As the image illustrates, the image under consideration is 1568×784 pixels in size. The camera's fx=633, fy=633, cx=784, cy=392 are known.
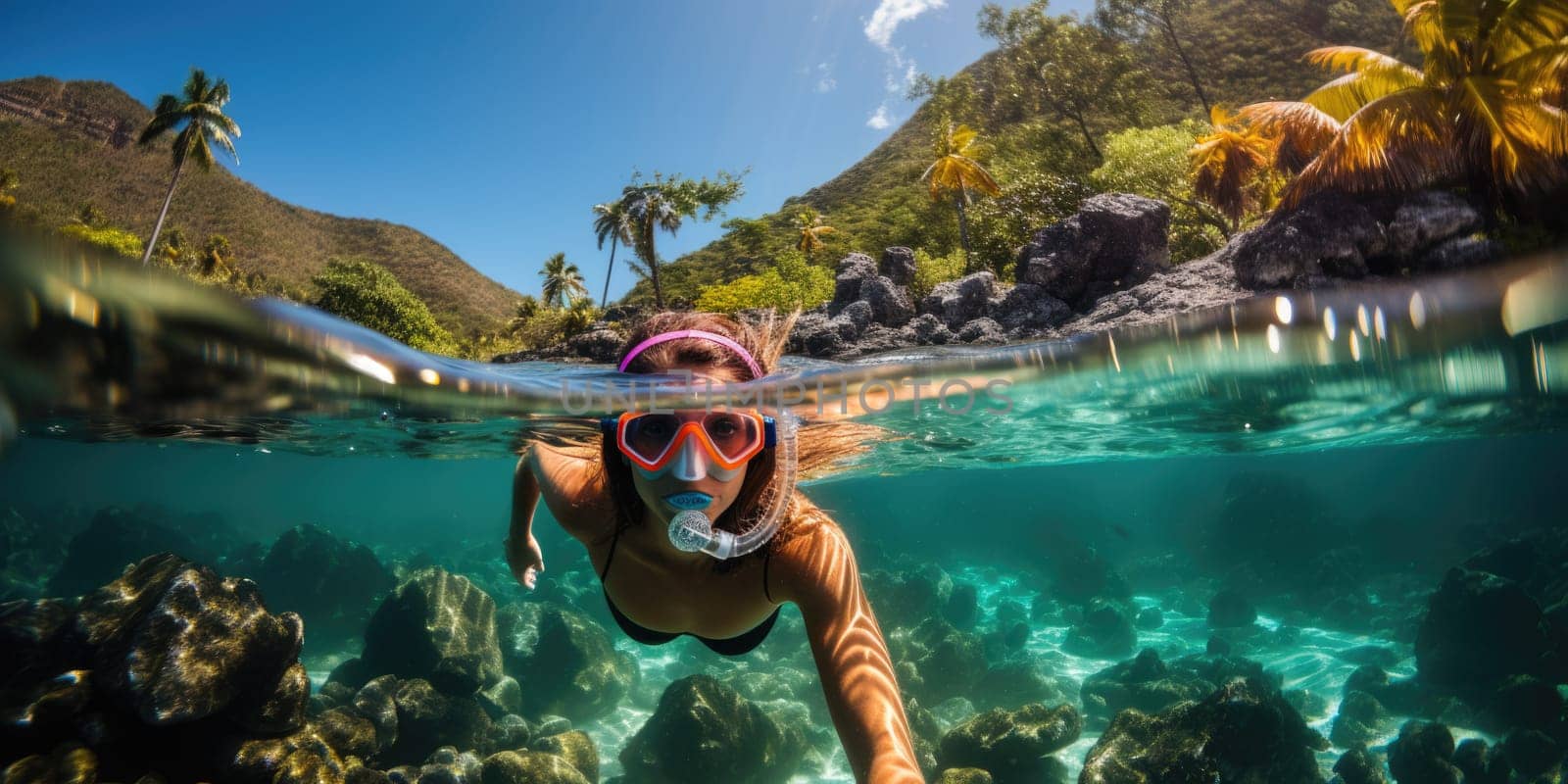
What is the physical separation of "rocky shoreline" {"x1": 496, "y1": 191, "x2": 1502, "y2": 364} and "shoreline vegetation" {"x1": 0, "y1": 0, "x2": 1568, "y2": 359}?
0.81m

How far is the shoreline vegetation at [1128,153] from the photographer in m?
13.5

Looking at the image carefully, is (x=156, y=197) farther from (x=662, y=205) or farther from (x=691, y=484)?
(x=691, y=484)

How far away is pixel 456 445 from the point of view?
16.7 metres

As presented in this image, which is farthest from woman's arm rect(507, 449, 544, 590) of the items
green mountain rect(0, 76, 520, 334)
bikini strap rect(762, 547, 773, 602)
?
green mountain rect(0, 76, 520, 334)

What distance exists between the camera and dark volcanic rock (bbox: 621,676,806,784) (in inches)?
372

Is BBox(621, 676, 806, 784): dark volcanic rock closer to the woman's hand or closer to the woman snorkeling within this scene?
the woman's hand

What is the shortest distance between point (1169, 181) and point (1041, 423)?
71.5 ft

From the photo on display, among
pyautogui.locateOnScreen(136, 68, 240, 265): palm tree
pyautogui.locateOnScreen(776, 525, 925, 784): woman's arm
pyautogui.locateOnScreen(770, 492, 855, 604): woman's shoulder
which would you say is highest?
pyautogui.locateOnScreen(136, 68, 240, 265): palm tree

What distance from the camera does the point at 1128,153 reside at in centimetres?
3052

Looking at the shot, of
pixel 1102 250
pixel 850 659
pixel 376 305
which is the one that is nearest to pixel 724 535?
pixel 850 659

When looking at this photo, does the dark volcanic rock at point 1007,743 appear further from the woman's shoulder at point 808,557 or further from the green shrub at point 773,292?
the green shrub at point 773,292

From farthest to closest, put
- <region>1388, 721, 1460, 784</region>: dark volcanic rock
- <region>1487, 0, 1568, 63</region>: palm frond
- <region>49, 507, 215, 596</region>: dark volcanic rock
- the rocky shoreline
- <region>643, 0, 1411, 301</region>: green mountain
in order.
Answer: <region>643, 0, 1411, 301</region>: green mountain < <region>49, 507, 215, 596</region>: dark volcanic rock < the rocky shoreline < <region>1487, 0, 1568, 63</region>: palm frond < <region>1388, 721, 1460, 784</region>: dark volcanic rock

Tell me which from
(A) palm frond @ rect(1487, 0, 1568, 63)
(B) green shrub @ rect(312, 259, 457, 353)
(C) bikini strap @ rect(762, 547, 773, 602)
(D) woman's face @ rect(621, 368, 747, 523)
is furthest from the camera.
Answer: (B) green shrub @ rect(312, 259, 457, 353)

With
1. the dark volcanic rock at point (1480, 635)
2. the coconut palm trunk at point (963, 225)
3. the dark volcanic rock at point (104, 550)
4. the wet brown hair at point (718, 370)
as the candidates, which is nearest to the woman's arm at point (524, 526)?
the wet brown hair at point (718, 370)
